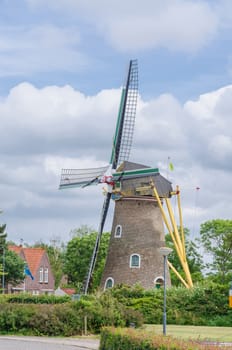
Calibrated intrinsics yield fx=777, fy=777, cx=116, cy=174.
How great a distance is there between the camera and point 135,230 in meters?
52.3

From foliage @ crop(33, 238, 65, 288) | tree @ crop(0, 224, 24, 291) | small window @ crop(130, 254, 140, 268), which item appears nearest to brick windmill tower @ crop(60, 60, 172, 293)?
small window @ crop(130, 254, 140, 268)

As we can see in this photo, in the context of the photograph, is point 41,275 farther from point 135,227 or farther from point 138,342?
point 138,342

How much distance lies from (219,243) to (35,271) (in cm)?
2061

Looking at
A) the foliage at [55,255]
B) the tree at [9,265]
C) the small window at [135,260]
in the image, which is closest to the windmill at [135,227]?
the small window at [135,260]

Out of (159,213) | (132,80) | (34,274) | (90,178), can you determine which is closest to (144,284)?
(159,213)

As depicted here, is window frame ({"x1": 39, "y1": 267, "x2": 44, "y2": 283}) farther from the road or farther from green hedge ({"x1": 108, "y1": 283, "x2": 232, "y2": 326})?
the road

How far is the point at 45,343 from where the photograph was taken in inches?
1094

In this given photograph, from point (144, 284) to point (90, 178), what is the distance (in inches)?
330

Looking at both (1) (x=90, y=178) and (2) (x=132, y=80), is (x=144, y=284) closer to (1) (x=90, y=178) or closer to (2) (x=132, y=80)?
(1) (x=90, y=178)

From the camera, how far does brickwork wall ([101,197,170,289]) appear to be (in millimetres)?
52062

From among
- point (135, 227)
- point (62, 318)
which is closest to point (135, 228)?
point (135, 227)

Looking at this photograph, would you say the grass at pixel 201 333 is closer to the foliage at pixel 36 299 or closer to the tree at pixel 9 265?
the foliage at pixel 36 299

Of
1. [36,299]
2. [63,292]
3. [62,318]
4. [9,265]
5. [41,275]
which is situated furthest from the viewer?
[41,275]

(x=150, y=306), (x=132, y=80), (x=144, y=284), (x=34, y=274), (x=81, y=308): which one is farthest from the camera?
(x=34, y=274)
